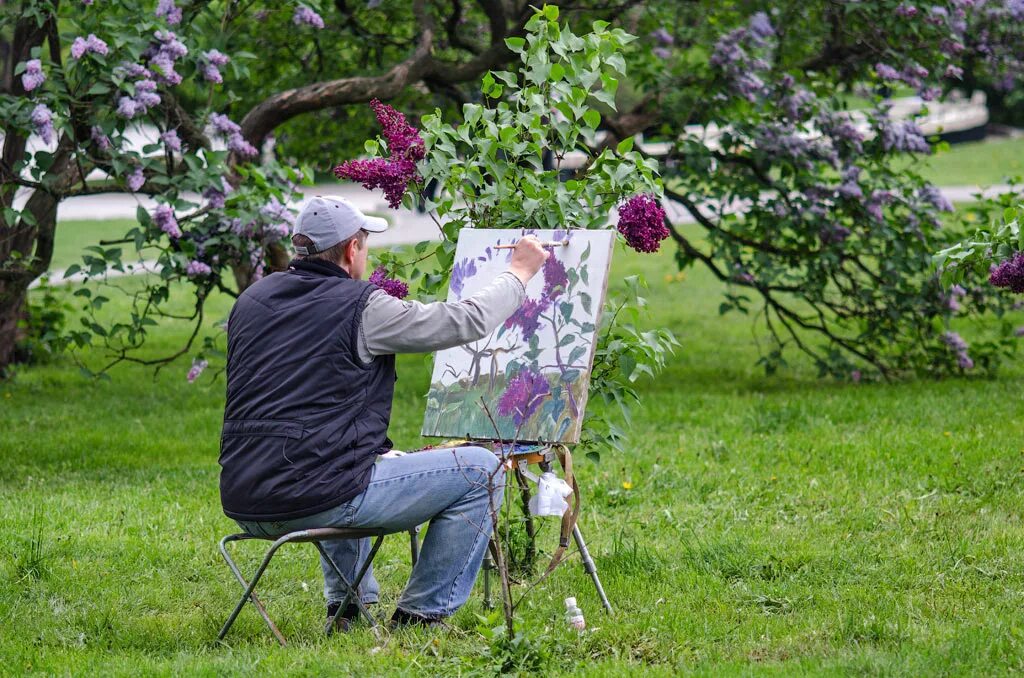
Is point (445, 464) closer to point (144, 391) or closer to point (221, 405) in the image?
point (221, 405)

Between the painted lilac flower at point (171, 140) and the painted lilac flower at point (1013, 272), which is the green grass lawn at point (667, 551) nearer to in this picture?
the painted lilac flower at point (1013, 272)

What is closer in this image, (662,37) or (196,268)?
(196,268)

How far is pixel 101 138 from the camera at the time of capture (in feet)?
19.0

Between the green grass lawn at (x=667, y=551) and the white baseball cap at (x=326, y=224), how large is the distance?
1.17m

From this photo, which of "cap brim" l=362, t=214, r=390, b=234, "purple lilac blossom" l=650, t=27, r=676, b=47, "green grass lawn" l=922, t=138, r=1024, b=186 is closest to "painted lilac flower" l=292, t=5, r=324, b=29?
"purple lilac blossom" l=650, t=27, r=676, b=47

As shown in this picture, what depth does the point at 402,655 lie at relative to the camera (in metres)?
3.42

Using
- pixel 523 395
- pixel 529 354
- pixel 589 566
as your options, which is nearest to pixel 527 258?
pixel 529 354

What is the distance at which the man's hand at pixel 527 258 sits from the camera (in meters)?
3.66

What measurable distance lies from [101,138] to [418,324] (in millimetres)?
3067

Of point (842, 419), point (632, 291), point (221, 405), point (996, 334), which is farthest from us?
point (996, 334)

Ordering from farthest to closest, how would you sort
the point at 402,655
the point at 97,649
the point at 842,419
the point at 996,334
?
the point at 996,334 → the point at 842,419 → the point at 97,649 → the point at 402,655

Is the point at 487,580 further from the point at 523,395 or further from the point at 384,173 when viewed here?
the point at 384,173

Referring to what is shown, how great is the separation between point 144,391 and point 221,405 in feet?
2.61

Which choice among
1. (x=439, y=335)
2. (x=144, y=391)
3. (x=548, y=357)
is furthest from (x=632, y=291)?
(x=144, y=391)
